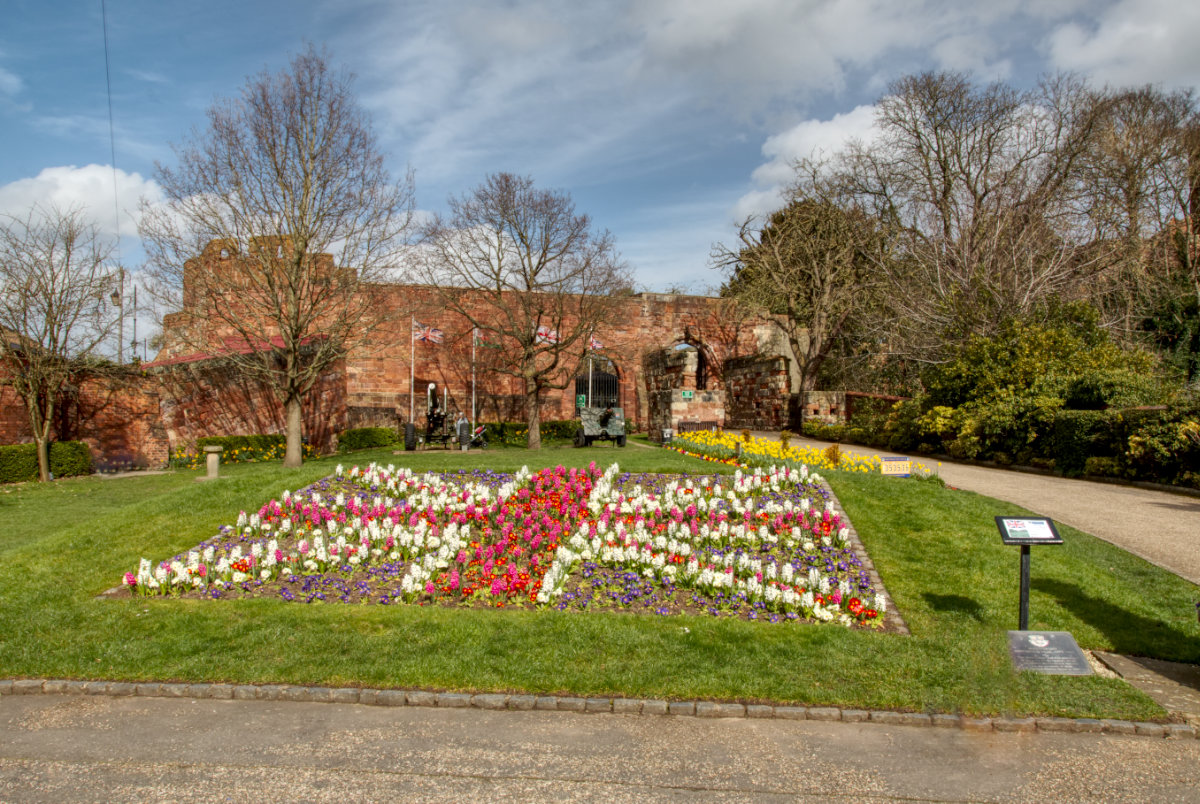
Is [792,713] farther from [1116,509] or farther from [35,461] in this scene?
[35,461]

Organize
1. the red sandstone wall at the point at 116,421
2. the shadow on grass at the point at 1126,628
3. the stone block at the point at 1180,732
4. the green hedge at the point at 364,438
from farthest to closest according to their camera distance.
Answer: the green hedge at the point at 364,438 < the red sandstone wall at the point at 116,421 < the shadow on grass at the point at 1126,628 < the stone block at the point at 1180,732

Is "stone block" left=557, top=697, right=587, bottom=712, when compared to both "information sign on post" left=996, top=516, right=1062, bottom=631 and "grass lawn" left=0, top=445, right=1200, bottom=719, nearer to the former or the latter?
"grass lawn" left=0, top=445, right=1200, bottom=719

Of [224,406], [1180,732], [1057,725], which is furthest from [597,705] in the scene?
[224,406]

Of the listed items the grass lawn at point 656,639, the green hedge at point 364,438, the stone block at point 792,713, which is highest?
the green hedge at point 364,438

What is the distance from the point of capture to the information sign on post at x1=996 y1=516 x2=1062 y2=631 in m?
5.20

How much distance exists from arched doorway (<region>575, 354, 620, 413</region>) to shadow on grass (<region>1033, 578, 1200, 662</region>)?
21633mm

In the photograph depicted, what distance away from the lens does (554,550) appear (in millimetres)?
7793

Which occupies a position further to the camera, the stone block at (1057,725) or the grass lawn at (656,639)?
the grass lawn at (656,639)

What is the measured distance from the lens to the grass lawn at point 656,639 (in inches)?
194

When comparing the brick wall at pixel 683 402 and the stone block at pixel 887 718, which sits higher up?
the brick wall at pixel 683 402

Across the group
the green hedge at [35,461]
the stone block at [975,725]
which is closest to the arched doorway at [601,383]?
the green hedge at [35,461]

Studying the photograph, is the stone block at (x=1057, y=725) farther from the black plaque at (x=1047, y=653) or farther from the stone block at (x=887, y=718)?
the stone block at (x=887, y=718)

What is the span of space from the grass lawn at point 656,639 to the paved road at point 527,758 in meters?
0.33

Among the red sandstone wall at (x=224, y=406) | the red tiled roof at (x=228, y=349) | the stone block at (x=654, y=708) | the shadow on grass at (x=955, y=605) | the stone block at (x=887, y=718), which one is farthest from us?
the red sandstone wall at (x=224, y=406)
